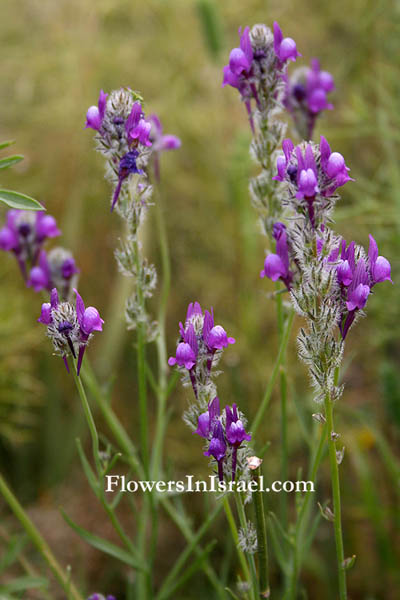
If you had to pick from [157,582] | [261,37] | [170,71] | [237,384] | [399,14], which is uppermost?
[170,71]

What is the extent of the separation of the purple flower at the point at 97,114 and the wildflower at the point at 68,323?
0.17 metres

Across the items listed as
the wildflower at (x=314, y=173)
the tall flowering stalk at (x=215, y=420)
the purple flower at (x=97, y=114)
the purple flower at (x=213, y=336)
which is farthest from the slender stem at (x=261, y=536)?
the purple flower at (x=97, y=114)

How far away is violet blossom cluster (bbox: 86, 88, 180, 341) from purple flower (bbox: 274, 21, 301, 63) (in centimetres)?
15

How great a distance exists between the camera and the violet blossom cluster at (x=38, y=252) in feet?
2.50

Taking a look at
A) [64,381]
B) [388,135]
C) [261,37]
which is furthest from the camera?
[64,381]

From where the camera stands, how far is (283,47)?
23.7 inches

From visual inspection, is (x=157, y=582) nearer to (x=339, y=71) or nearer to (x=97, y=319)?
(x=97, y=319)

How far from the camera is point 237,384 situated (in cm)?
103

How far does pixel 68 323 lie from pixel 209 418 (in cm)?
13

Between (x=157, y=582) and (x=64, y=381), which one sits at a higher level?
(x=64, y=381)

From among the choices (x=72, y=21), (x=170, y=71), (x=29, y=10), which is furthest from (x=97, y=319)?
(x=29, y=10)

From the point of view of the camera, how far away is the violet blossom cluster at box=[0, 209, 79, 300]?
0.76 metres

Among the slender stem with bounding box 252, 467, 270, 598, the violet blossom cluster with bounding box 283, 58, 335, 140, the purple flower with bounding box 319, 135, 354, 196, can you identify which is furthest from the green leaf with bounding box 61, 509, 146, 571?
the violet blossom cluster with bounding box 283, 58, 335, 140

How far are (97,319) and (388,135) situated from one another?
0.85 m
